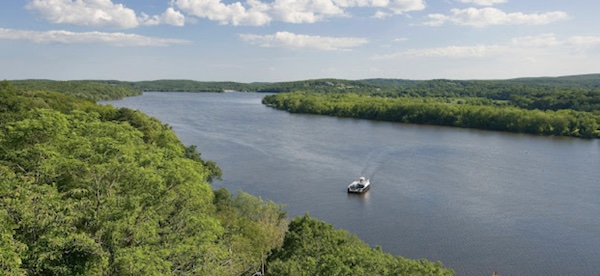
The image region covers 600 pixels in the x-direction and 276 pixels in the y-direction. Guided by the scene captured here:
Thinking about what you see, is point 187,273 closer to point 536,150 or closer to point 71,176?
point 71,176

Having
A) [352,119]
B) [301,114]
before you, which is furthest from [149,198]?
[301,114]

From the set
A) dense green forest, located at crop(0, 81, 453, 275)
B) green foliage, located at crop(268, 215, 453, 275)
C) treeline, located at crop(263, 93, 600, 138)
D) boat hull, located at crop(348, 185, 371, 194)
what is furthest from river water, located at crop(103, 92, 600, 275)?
dense green forest, located at crop(0, 81, 453, 275)

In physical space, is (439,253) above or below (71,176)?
below

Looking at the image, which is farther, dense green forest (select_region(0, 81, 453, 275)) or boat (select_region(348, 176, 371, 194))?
boat (select_region(348, 176, 371, 194))

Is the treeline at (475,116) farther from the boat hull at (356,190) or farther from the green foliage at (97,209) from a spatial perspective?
the green foliage at (97,209)

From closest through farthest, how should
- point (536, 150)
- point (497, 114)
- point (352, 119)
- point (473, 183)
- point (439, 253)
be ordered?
1. point (439, 253)
2. point (473, 183)
3. point (536, 150)
4. point (497, 114)
5. point (352, 119)

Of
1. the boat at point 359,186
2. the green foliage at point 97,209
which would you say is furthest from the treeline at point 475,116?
the green foliage at point 97,209

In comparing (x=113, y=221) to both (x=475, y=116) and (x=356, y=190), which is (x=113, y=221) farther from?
(x=475, y=116)

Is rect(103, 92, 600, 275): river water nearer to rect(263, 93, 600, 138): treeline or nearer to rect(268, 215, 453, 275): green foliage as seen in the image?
rect(263, 93, 600, 138): treeline
